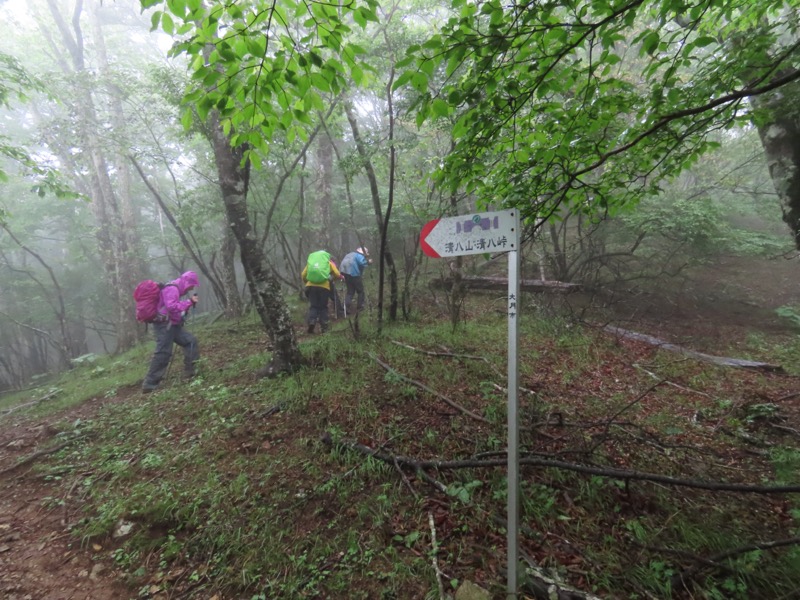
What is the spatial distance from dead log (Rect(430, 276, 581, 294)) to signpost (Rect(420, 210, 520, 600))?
646 centimetres

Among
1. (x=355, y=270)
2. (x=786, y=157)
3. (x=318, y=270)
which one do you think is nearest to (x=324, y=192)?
(x=355, y=270)

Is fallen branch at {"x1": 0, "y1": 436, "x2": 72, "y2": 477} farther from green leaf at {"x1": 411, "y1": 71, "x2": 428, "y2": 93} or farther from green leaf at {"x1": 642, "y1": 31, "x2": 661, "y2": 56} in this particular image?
green leaf at {"x1": 642, "y1": 31, "x2": 661, "y2": 56}

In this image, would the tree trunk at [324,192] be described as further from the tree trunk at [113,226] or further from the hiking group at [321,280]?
the tree trunk at [113,226]

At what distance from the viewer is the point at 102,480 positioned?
13.0 ft

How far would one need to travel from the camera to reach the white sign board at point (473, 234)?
2.33 meters

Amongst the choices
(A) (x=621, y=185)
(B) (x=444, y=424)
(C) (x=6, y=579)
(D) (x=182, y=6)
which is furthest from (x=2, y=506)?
(A) (x=621, y=185)

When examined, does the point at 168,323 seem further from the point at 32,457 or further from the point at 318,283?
the point at 318,283

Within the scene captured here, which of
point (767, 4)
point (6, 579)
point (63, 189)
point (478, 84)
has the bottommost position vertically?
point (6, 579)

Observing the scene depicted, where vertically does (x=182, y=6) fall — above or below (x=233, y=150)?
below

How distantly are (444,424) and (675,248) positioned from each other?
10253 millimetres

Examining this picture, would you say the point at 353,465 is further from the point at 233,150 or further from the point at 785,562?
the point at 233,150

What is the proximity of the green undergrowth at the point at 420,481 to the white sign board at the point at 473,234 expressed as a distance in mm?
1931

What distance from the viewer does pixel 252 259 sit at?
224 inches

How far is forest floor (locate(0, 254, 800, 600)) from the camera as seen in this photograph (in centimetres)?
289
